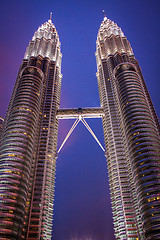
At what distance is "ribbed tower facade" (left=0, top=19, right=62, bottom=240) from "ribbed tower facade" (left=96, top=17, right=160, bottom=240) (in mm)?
33068

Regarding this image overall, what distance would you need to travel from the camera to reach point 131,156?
9838cm

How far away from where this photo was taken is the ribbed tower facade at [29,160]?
86.2 metres

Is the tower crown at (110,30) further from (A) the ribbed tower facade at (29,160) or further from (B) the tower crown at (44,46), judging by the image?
(A) the ribbed tower facade at (29,160)

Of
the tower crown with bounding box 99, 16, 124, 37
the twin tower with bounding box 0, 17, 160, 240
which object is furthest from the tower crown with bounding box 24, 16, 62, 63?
the tower crown with bounding box 99, 16, 124, 37

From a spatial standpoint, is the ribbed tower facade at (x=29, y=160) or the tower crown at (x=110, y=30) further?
the tower crown at (x=110, y=30)

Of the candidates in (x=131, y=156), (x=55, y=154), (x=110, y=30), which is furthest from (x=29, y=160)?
(x=110, y=30)

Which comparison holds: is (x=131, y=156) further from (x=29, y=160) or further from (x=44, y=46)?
(x=44, y=46)

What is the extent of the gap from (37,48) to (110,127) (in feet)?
282

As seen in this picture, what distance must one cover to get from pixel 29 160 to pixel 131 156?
4669 centimetres

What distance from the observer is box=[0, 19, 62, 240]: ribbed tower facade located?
86188 mm

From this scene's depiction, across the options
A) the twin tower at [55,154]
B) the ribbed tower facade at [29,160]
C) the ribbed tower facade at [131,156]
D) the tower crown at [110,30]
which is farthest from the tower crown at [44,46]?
the ribbed tower facade at [131,156]

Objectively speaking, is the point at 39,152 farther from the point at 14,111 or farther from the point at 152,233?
the point at 152,233

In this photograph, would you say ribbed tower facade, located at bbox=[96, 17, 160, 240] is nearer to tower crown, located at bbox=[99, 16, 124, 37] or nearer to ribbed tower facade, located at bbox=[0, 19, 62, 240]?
ribbed tower facade, located at bbox=[0, 19, 62, 240]

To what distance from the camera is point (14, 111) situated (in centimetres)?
11494
